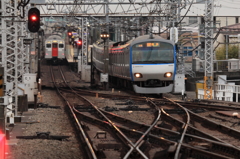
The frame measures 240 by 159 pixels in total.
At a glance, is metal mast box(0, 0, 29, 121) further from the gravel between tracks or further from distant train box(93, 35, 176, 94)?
distant train box(93, 35, 176, 94)

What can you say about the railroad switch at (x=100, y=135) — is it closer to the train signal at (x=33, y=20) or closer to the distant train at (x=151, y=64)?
the train signal at (x=33, y=20)

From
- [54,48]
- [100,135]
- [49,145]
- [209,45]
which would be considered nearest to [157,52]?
[209,45]

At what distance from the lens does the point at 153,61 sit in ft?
73.8

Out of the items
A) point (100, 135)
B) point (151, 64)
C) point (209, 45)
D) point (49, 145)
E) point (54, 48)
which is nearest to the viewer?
point (49, 145)

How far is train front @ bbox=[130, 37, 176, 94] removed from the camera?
22.5 m

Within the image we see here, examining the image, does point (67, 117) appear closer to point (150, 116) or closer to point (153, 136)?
point (150, 116)

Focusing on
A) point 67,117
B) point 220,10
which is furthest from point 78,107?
point 220,10

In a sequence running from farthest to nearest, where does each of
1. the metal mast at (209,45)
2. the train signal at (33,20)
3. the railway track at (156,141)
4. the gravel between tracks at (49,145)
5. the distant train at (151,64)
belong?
the metal mast at (209,45)
the distant train at (151,64)
the train signal at (33,20)
the gravel between tracks at (49,145)
the railway track at (156,141)

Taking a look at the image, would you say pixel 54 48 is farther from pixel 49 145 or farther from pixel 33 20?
pixel 49 145

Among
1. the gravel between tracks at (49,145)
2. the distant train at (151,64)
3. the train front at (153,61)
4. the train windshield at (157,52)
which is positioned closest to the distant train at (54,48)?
the distant train at (151,64)

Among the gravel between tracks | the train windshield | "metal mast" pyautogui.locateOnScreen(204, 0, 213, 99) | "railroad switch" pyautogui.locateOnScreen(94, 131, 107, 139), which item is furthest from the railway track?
"metal mast" pyautogui.locateOnScreen(204, 0, 213, 99)

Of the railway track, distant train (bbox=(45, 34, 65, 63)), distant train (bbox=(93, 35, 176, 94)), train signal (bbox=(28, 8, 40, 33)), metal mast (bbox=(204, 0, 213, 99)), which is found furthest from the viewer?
distant train (bbox=(45, 34, 65, 63))

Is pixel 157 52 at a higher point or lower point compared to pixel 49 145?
higher

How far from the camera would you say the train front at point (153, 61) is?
73.7 ft
